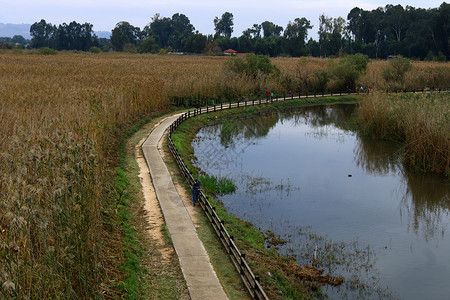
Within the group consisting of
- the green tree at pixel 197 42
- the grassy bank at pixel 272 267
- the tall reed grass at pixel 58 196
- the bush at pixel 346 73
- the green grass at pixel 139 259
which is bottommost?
the grassy bank at pixel 272 267

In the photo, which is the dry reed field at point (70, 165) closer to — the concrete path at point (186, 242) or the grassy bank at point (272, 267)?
the concrete path at point (186, 242)

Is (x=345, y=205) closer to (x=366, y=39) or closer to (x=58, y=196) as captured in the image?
(x=58, y=196)

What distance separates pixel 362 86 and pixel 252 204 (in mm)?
44825

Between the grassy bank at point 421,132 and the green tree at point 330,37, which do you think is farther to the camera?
the green tree at point 330,37

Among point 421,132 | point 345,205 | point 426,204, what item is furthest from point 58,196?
point 421,132

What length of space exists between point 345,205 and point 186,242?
343 inches

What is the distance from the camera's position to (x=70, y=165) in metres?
13.0

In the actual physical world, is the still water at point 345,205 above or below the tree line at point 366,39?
below

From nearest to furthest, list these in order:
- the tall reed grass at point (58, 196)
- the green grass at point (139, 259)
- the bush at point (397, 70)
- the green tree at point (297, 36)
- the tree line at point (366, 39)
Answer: the tall reed grass at point (58, 196), the green grass at point (139, 259), the bush at point (397, 70), the tree line at point (366, 39), the green tree at point (297, 36)

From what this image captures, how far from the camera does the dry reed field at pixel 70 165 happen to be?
30.7 ft

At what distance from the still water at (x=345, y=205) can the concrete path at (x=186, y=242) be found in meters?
2.79

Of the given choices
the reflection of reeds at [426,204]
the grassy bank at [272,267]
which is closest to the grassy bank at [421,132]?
the reflection of reeds at [426,204]

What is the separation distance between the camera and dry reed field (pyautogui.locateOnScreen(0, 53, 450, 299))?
30.7ft

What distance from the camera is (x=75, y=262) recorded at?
10.9 metres
